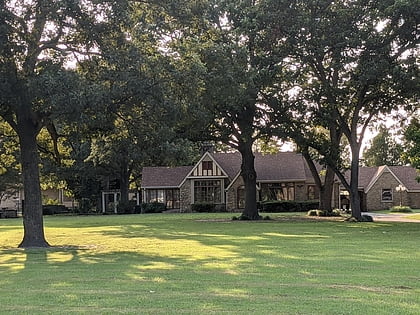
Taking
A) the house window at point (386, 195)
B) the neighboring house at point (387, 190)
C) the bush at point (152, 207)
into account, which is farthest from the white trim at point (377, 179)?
the bush at point (152, 207)

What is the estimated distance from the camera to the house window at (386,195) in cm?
5862

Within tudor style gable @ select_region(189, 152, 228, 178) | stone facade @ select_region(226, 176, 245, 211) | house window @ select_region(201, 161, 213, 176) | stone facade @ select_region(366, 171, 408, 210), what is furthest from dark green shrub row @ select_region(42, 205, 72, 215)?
stone facade @ select_region(366, 171, 408, 210)

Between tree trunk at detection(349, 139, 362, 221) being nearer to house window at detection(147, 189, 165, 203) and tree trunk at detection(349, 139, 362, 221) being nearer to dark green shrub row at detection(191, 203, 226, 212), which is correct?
dark green shrub row at detection(191, 203, 226, 212)

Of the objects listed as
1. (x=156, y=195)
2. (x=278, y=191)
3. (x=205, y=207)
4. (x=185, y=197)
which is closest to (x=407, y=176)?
(x=278, y=191)

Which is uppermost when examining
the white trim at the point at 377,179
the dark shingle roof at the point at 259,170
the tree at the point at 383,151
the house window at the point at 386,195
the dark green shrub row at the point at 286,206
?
the tree at the point at 383,151

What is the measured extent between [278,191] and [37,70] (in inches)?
1629

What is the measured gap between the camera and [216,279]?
1038cm

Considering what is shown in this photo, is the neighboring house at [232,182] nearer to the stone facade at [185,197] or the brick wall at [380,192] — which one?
the stone facade at [185,197]

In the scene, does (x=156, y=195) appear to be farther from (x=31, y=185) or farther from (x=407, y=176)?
(x=31, y=185)

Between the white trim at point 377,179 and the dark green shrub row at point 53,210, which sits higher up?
the white trim at point 377,179

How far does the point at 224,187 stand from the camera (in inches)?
2282

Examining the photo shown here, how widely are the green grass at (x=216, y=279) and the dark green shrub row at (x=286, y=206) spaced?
118 feet

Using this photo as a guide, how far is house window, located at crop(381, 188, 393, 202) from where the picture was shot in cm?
5862

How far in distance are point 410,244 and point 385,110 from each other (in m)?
16.9
